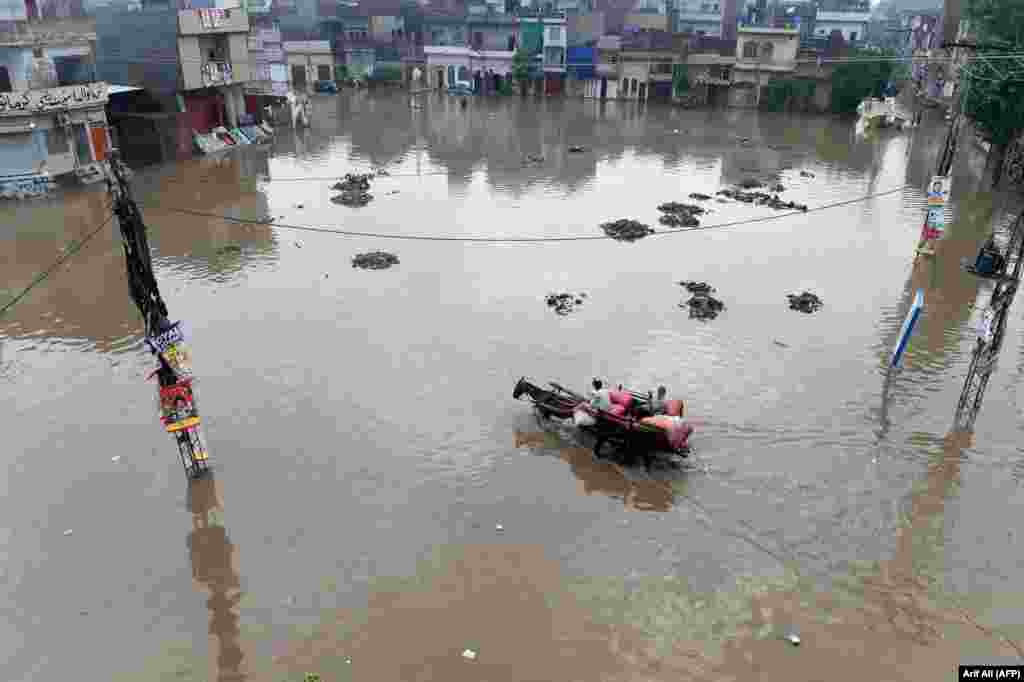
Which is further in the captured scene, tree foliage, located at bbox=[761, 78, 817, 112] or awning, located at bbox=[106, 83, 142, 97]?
tree foliage, located at bbox=[761, 78, 817, 112]

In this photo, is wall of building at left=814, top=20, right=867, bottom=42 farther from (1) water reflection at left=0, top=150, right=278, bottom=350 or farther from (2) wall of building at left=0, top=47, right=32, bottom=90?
(2) wall of building at left=0, top=47, right=32, bottom=90

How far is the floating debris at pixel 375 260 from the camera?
21828mm

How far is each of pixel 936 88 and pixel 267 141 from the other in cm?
5358

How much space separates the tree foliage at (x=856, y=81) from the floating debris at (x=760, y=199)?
25425 mm

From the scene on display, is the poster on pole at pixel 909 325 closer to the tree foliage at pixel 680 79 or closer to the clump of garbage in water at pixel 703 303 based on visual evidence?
the clump of garbage in water at pixel 703 303

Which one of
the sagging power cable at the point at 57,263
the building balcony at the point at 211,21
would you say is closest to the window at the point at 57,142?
the sagging power cable at the point at 57,263

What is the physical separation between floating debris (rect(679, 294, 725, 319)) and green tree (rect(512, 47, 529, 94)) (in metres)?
48.1

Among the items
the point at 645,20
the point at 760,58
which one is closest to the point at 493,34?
the point at 645,20

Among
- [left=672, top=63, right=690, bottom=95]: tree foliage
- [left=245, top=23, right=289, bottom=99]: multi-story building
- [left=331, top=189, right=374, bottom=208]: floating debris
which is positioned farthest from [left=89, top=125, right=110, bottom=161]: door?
[left=672, top=63, right=690, bottom=95]: tree foliage

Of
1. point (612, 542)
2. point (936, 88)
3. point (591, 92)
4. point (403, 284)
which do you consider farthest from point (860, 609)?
point (936, 88)

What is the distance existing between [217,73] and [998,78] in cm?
3706

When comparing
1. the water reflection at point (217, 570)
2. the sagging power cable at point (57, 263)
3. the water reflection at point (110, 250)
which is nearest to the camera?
the water reflection at point (217, 570)

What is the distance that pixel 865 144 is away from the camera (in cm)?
4253

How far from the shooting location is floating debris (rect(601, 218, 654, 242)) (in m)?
24.7
